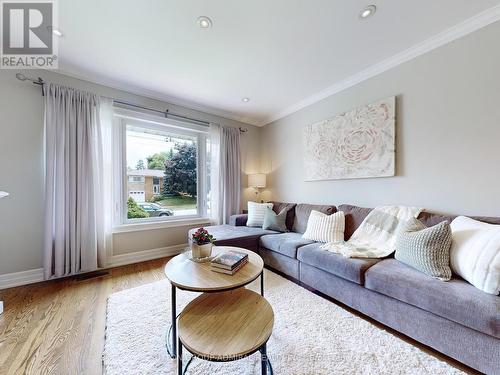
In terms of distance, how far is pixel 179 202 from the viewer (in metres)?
3.58

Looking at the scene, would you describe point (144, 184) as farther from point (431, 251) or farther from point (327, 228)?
point (431, 251)

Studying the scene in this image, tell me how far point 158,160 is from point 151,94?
1.00 meters

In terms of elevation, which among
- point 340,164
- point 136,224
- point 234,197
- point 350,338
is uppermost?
point 340,164

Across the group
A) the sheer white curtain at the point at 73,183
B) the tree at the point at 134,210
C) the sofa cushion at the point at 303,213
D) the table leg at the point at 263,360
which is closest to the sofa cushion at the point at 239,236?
the sofa cushion at the point at 303,213

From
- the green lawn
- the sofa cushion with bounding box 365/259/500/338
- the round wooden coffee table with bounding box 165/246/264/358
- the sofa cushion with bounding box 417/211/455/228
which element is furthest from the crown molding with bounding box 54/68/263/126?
the sofa cushion with bounding box 365/259/500/338

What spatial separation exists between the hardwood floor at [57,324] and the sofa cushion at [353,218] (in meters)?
2.38

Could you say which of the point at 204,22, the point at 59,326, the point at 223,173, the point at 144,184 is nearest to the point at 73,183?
the point at 144,184

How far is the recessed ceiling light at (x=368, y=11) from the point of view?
1.68m

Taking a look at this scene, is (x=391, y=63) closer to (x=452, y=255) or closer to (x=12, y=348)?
(x=452, y=255)

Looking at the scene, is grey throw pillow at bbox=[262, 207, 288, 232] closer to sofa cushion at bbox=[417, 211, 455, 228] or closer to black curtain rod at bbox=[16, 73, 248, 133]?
sofa cushion at bbox=[417, 211, 455, 228]

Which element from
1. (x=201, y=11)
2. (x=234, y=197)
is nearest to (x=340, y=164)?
(x=234, y=197)

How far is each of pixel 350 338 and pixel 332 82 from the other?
9.61 feet

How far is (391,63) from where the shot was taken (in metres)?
2.37

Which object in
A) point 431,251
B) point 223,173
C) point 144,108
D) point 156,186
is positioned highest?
point 144,108
